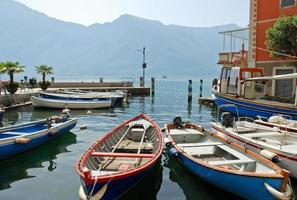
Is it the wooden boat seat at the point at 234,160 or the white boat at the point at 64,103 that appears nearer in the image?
the wooden boat seat at the point at 234,160

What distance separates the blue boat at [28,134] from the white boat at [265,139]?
7.80 meters

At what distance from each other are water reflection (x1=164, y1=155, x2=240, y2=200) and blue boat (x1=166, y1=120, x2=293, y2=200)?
1.58 ft

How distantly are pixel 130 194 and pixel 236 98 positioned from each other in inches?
646

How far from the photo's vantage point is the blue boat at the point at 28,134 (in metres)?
13.2

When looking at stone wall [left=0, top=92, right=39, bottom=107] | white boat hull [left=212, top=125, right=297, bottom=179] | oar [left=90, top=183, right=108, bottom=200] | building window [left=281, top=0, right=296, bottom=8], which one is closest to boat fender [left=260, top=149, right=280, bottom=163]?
white boat hull [left=212, top=125, right=297, bottom=179]

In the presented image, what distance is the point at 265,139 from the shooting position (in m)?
13.2

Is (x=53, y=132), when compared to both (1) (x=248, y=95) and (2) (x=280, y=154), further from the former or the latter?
(1) (x=248, y=95)

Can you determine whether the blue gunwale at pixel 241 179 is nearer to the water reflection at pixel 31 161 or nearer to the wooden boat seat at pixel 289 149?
the wooden boat seat at pixel 289 149

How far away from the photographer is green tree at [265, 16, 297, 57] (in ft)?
76.4

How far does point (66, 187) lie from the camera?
11141mm

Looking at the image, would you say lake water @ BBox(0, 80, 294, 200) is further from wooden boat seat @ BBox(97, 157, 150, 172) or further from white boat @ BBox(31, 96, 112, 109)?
white boat @ BBox(31, 96, 112, 109)

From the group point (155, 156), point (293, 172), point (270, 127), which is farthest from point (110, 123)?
point (293, 172)

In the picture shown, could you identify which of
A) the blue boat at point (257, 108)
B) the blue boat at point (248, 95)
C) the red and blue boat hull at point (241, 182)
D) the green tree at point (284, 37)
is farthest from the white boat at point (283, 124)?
the green tree at point (284, 37)

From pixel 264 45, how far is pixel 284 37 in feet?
18.5
